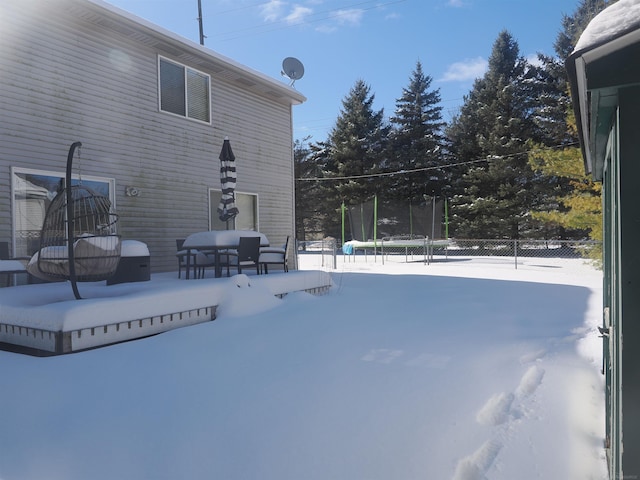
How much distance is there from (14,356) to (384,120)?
2516 centimetres

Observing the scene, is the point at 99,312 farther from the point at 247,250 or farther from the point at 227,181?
the point at 227,181

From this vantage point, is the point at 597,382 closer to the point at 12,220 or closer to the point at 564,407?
the point at 564,407

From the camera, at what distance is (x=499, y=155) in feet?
65.3

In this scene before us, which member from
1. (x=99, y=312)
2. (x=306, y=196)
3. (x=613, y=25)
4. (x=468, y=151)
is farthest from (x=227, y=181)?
(x=306, y=196)

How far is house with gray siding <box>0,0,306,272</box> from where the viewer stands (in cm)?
582

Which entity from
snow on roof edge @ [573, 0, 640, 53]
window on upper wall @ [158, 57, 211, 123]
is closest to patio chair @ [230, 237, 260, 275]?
window on upper wall @ [158, 57, 211, 123]

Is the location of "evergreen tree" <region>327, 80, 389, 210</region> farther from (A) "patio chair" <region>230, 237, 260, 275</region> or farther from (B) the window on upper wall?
(A) "patio chair" <region>230, 237, 260, 275</region>

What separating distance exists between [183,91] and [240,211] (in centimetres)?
257

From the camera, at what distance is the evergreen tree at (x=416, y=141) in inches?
935

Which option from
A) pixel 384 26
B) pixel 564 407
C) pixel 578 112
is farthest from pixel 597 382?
pixel 384 26

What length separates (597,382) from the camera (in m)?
2.83

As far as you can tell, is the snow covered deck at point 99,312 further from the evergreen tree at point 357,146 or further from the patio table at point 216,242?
the evergreen tree at point 357,146

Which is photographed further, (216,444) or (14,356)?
(14,356)

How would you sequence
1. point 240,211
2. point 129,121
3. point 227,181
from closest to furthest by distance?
point 227,181
point 129,121
point 240,211
